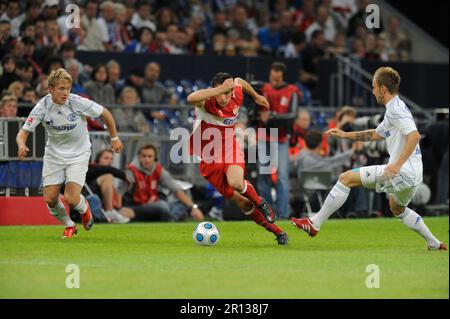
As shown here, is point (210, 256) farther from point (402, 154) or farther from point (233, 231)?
point (233, 231)

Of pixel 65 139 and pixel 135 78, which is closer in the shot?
pixel 65 139

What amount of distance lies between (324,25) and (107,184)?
1051 centimetres

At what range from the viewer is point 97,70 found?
19.6 meters

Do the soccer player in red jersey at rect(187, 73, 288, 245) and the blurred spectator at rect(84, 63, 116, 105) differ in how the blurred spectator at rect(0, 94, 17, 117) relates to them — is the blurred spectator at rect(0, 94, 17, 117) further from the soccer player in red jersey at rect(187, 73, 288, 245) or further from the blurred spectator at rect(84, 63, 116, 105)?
the soccer player in red jersey at rect(187, 73, 288, 245)

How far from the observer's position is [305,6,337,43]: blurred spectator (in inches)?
1030

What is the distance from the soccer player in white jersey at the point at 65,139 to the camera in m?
13.8

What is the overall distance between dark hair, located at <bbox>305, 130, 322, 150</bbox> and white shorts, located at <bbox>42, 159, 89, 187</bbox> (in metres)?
6.72

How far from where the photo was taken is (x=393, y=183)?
12578mm

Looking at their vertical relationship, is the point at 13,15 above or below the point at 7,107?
above

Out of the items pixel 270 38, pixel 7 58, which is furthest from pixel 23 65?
pixel 270 38

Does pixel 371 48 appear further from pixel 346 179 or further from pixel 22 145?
pixel 22 145
